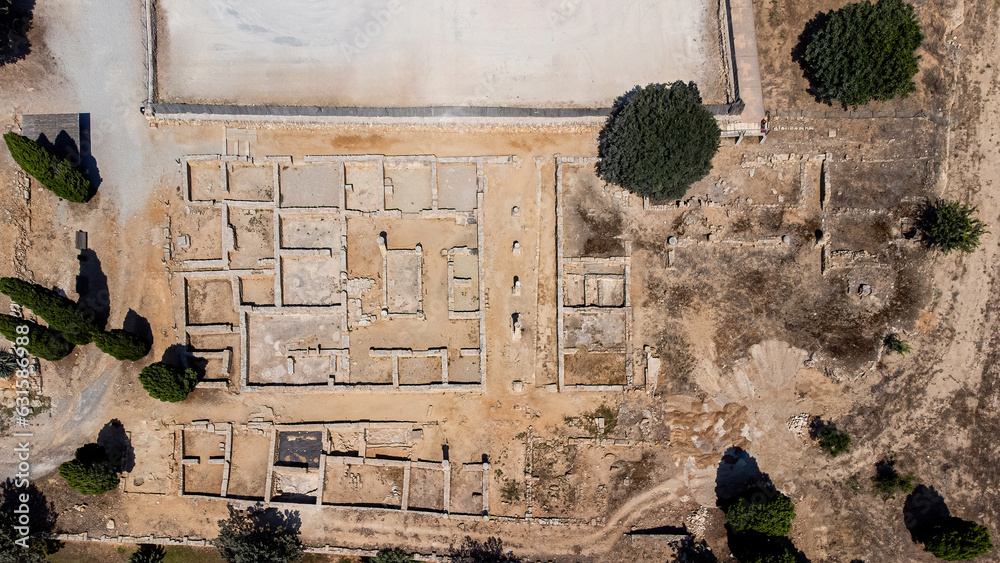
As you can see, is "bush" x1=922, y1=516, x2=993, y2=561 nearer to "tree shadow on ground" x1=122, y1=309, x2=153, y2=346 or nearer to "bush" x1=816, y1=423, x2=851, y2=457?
"bush" x1=816, y1=423, x2=851, y2=457

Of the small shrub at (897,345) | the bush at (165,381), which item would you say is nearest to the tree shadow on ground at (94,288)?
the bush at (165,381)

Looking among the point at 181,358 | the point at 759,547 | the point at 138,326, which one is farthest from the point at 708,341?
the point at 138,326

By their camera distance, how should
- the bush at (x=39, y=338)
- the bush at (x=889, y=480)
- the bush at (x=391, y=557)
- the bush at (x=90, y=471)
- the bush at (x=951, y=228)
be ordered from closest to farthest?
the bush at (x=39, y=338) → the bush at (x=90, y=471) → the bush at (x=391, y=557) → the bush at (x=951, y=228) → the bush at (x=889, y=480)

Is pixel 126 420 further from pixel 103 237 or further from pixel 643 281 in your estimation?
pixel 643 281

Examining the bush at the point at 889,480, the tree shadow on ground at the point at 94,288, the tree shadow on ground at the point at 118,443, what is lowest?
the bush at the point at 889,480

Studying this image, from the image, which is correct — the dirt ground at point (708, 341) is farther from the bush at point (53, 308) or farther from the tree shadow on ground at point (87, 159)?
the bush at point (53, 308)

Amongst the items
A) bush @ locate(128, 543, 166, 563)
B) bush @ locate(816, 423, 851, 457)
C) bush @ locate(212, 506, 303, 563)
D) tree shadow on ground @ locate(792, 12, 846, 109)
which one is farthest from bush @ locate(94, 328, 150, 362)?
tree shadow on ground @ locate(792, 12, 846, 109)
